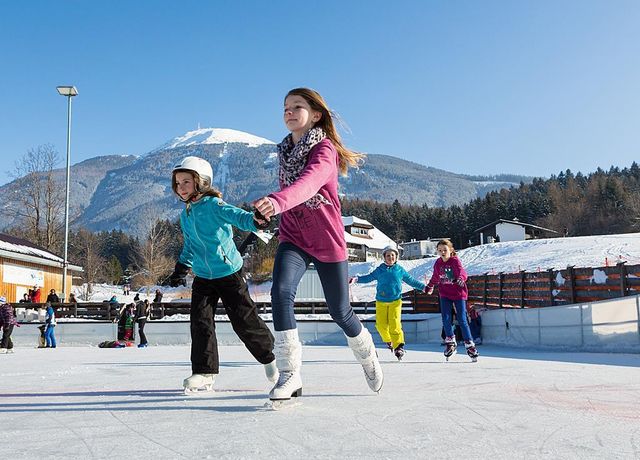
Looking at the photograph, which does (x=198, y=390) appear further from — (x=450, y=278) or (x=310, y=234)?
(x=450, y=278)

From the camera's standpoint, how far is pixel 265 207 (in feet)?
8.18

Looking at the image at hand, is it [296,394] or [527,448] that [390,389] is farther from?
[527,448]

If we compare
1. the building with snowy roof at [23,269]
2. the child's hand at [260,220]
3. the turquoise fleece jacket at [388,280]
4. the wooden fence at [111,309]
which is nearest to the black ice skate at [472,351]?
the turquoise fleece jacket at [388,280]

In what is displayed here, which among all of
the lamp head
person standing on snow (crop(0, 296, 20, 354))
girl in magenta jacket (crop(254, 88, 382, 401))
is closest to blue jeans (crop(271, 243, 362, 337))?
girl in magenta jacket (crop(254, 88, 382, 401))

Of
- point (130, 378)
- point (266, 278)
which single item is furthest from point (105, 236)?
point (130, 378)

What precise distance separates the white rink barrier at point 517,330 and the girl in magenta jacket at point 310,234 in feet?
19.8

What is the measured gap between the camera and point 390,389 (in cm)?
368

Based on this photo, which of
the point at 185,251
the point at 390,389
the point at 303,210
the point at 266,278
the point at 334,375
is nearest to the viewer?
the point at 303,210

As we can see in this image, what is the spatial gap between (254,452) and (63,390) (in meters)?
2.49

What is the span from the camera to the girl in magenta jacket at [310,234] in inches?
122

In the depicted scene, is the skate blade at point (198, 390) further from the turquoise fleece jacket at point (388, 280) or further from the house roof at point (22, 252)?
the house roof at point (22, 252)

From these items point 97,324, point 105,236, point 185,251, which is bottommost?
point 97,324

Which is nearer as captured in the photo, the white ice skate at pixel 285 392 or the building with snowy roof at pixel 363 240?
the white ice skate at pixel 285 392

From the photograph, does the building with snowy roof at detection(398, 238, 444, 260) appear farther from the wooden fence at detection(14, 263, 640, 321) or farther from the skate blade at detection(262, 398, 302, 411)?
the skate blade at detection(262, 398, 302, 411)
